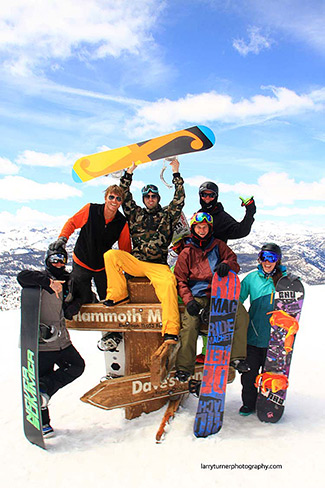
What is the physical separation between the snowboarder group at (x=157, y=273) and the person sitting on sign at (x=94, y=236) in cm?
2

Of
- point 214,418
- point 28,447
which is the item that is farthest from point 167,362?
point 28,447

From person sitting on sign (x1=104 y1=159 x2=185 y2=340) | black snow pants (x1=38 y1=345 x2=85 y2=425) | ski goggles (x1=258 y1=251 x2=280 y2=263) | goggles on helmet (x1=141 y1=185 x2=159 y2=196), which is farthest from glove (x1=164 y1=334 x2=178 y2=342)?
goggles on helmet (x1=141 y1=185 x2=159 y2=196)

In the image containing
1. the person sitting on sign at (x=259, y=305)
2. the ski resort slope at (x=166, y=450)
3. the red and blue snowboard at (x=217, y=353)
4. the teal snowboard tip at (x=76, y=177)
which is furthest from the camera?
the teal snowboard tip at (x=76, y=177)

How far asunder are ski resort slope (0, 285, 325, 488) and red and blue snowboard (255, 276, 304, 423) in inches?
11.0

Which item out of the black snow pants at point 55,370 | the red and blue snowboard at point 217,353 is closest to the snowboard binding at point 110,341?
the black snow pants at point 55,370

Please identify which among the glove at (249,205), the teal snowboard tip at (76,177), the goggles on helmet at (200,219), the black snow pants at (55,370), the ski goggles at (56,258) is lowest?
the black snow pants at (55,370)

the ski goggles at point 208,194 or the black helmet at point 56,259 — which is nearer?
the black helmet at point 56,259

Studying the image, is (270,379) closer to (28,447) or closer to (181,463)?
(181,463)

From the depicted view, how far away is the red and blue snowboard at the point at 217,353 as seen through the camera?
4.71 meters

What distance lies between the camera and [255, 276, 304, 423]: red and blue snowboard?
505cm

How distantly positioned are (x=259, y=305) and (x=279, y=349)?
0.67m

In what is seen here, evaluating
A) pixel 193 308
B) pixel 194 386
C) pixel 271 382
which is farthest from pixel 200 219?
pixel 271 382

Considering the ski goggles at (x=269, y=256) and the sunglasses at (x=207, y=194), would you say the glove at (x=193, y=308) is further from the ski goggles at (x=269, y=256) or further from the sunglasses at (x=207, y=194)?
the sunglasses at (x=207, y=194)

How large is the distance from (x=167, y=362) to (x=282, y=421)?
2037mm
